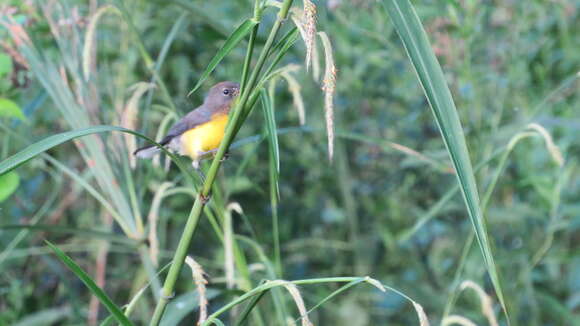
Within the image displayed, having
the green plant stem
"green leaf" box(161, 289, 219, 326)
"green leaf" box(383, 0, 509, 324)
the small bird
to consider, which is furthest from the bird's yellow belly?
"green leaf" box(383, 0, 509, 324)

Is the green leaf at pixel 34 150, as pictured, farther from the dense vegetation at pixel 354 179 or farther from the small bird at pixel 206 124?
the dense vegetation at pixel 354 179

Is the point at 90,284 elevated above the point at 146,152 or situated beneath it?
elevated above

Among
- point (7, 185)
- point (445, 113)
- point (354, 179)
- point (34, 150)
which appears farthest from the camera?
point (354, 179)

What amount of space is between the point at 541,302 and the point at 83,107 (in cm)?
225

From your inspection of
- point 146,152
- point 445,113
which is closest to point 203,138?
point 146,152

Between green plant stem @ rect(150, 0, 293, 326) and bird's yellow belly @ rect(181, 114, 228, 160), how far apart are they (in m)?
1.08

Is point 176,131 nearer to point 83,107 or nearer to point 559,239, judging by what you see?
point 83,107

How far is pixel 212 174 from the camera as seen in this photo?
130 centimetres

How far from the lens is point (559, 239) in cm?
418

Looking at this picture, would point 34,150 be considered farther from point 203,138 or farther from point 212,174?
point 203,138

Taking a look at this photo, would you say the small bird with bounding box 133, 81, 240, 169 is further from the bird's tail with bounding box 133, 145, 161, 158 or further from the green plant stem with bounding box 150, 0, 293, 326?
the green plant stem with bounding box 150, 0, 293, 326

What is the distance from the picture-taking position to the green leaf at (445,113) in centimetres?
104

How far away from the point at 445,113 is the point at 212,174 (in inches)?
16.4

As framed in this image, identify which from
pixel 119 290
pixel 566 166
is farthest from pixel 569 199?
pixel 119 290
